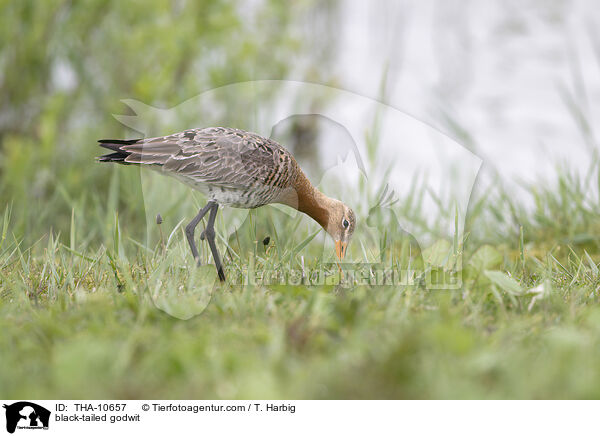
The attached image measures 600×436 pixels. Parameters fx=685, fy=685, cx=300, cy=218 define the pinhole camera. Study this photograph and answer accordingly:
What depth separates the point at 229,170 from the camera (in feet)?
12.0

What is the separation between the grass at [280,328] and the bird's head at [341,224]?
0.12 meters

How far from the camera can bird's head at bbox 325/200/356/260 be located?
379 centimetres

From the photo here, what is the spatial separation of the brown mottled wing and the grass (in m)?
0.34

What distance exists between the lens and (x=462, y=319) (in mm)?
2889

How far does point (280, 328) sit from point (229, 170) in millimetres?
1276

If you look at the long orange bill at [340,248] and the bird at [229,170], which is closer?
the bird at [229,170]

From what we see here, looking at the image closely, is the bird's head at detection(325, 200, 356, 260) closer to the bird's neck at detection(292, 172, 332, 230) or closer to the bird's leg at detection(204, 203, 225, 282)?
the bird's neck at detection(292, 172, 332, 230)

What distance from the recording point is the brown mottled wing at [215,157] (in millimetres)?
3621
